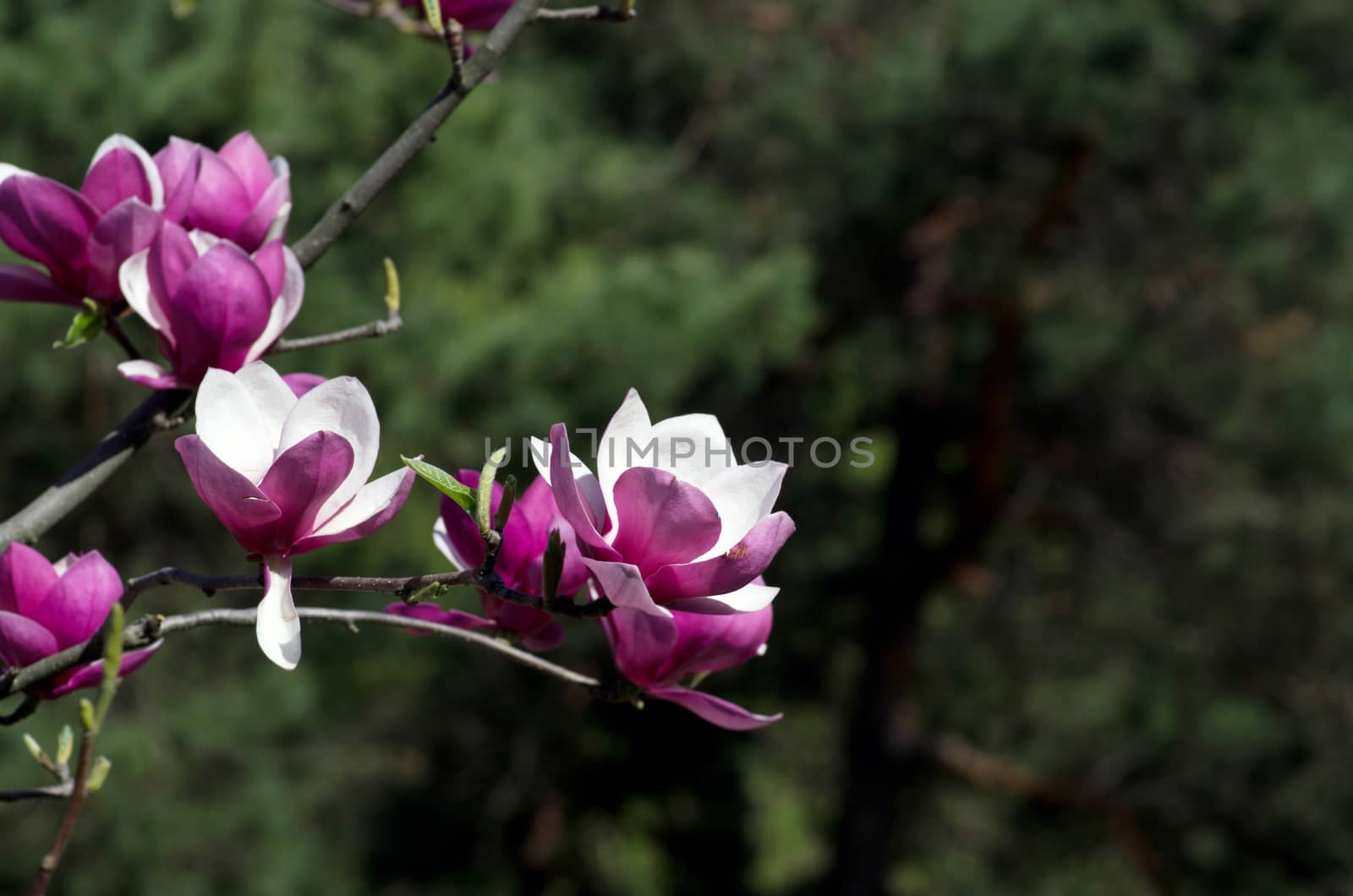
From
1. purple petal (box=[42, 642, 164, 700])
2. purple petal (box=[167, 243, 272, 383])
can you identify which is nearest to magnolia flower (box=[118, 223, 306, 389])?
purple petal (box=[167, 243, 272, 383])

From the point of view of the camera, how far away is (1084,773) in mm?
3920

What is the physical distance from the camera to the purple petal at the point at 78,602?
1.39 ft

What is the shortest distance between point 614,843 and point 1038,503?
1903mm

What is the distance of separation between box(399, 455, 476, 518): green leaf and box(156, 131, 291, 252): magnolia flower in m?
0.16

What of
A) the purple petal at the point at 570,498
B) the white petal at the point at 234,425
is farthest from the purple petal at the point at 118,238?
the purple petal at the point at 570,498

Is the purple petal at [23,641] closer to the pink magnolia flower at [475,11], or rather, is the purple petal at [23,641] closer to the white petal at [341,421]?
the white petal at [341,421]

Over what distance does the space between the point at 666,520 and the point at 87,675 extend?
224mm

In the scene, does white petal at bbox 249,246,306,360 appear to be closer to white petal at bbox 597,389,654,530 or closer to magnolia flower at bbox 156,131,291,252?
magnolia flower at bbox 156,131,291,252

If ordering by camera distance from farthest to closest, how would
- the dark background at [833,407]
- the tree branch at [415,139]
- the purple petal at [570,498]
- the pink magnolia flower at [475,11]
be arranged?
the dark background at [833,407] < the pink magnolia flower at [475,11] < the tree branch at [415,139] < the purple petal at [570,498]

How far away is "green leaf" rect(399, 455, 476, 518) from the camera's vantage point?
0.39m

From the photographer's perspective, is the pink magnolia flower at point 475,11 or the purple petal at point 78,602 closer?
the purple petal at point 78,602

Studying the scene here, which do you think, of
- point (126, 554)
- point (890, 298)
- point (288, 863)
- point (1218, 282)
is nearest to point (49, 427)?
point (126, 554)

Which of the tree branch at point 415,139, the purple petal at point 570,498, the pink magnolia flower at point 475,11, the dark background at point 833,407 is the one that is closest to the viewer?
the purple petal at point 570,498

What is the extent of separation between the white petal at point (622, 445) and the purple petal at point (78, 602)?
0.56 ft
